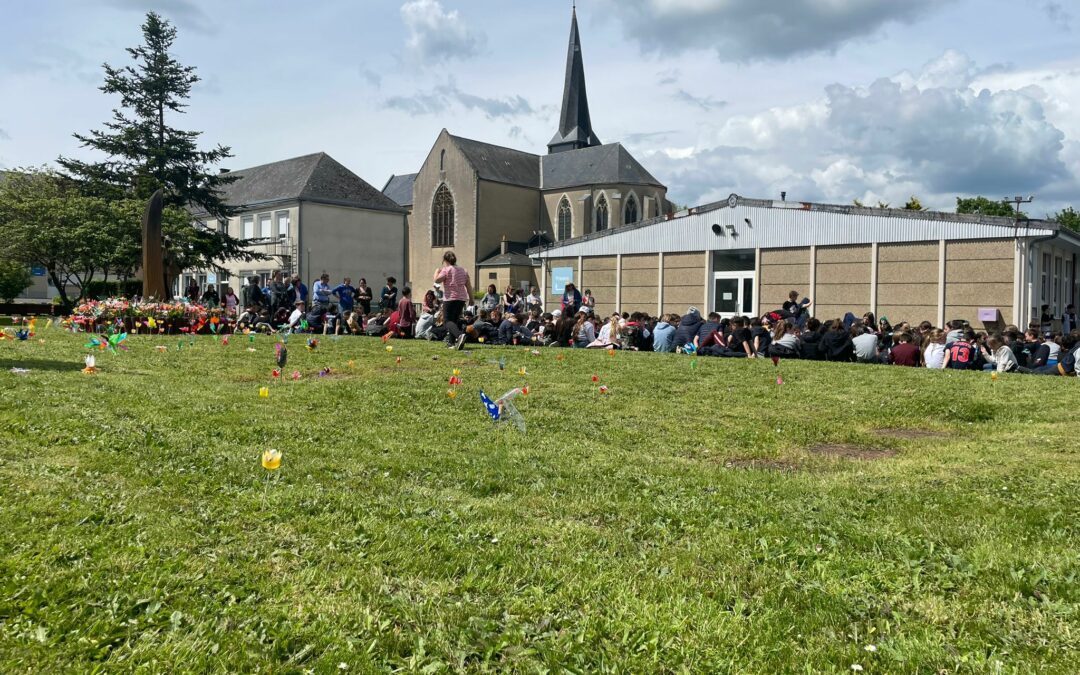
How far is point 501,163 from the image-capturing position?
212 ft

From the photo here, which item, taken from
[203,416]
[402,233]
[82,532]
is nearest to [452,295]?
[203,416]

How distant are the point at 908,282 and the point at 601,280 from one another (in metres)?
11.9

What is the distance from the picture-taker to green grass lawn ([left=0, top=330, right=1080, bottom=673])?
318 cm

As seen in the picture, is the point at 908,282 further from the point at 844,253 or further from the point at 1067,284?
the point at 1067,284

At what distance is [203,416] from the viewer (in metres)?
7.48

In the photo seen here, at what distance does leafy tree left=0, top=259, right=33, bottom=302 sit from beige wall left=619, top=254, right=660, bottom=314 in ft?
108

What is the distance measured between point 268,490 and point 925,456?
5366mm

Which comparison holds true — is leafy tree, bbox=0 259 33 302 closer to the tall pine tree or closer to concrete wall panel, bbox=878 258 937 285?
the tall pine tree

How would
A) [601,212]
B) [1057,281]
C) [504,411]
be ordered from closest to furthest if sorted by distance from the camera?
[504,411] → [1057,281] → [601,212]

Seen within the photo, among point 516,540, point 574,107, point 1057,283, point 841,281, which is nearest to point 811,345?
point 841,281

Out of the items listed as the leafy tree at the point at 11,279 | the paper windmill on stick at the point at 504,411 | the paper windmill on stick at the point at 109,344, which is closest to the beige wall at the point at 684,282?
the paper windmill on stick at the point at 109,344

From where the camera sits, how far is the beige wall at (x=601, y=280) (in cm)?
3288

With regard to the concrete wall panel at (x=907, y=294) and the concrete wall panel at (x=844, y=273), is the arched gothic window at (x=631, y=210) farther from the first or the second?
the concrete wall panel at (x=907, y=294)

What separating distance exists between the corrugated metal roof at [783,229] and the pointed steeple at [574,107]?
4063cm
